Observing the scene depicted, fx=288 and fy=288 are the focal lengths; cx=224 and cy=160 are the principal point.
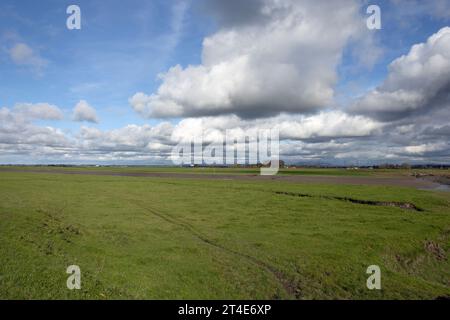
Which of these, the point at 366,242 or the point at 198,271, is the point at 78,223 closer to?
the point at 198,271

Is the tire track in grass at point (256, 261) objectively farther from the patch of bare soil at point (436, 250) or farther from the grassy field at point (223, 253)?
the patch of bare soil at point (436, 250)

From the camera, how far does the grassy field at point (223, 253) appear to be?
39.6 feet

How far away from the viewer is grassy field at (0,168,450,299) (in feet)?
39.6

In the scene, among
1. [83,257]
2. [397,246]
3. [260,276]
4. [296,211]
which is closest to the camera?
[260,276]

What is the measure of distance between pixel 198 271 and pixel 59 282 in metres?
5.94

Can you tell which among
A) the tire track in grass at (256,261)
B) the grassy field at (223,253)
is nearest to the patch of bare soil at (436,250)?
the grassy field at (223,253)

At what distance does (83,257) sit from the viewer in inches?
596

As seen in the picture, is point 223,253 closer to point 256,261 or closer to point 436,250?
point 256,261

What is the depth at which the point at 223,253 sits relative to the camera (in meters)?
16.9

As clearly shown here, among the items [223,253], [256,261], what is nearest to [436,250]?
[256,261]

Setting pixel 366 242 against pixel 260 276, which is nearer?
pixel 260 276

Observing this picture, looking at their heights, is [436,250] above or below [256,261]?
below
